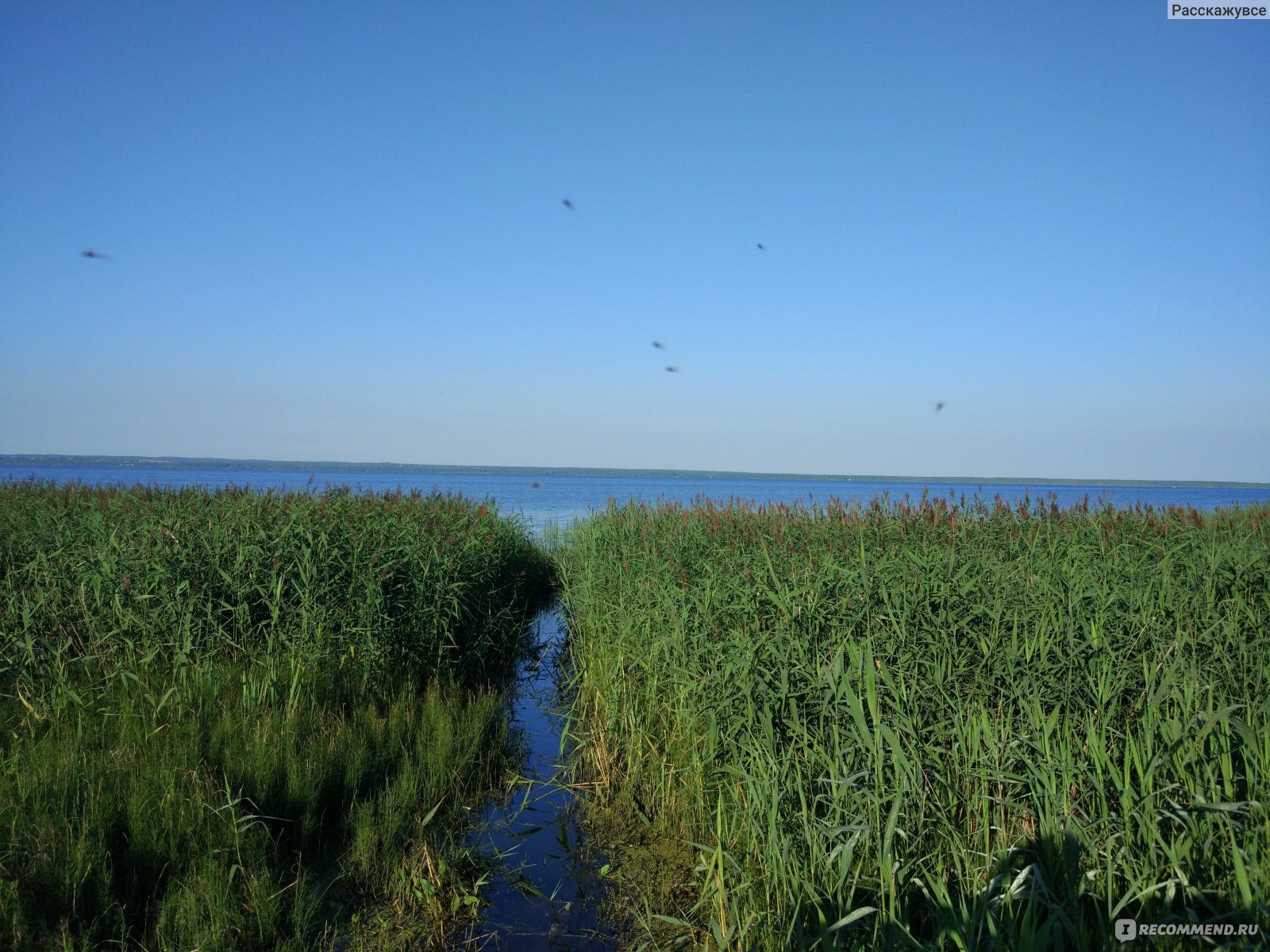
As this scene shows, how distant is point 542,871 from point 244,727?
7.97ft

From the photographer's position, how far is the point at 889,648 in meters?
4.47

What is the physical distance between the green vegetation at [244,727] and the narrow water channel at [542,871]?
25 cm

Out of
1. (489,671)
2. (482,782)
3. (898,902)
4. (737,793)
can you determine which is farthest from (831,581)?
(489,671)

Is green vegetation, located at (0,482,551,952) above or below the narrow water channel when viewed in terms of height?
above

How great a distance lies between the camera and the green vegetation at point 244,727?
12.5ft

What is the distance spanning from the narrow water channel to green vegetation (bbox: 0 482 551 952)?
0.25 m

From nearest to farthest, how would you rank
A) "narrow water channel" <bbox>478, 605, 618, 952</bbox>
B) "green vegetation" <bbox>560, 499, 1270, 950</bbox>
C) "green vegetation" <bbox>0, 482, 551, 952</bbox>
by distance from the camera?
"green vegetation" <bbox>560, 499, 1270, 950</bbox> < "green vegetation" <bbox>0, 482, 551, 952</bbox> < "narrow water channel" <bbox>478, 605, 618, 952</bbox>

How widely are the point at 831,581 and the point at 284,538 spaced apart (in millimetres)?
5595

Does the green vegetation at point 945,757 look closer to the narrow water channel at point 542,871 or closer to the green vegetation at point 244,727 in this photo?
the narrow water channel at point 542,871

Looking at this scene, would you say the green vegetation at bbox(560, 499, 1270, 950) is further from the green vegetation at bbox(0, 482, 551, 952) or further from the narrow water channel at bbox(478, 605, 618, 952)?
the green vegetation at bbox(0, 482, 551, 952)

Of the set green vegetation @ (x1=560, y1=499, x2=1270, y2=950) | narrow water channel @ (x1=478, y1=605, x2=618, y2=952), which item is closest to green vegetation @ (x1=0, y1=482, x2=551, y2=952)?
narrow water channel @ (x1=478, y1=605, x2=618, y2=952)

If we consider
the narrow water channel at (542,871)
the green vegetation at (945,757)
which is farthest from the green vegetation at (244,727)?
the green vegetation at (945,757)

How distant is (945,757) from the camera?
4059 millimetres

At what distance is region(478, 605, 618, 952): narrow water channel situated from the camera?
13.8ft
